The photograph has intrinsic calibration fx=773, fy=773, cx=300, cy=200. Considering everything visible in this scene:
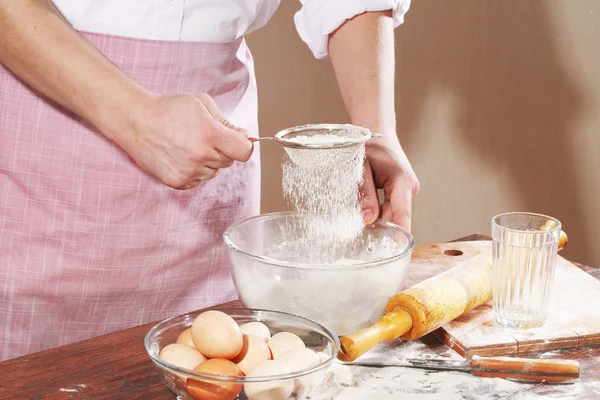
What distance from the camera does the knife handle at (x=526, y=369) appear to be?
0.94 meters

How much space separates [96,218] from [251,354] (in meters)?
0.57

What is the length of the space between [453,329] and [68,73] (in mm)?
676

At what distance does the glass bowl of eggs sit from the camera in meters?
0.82

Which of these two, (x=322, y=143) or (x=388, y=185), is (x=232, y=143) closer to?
(x=322, y=143)

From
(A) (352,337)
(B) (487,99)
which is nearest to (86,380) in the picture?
(A) (352,337)

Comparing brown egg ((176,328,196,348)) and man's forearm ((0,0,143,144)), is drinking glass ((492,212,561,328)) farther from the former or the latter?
man's forearm ((0,0,143,144))

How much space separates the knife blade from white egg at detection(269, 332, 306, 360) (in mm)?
103

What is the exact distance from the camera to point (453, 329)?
107 centimetres

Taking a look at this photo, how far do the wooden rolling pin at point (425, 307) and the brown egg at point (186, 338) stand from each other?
18cm

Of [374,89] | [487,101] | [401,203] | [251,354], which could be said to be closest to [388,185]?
[401,203]

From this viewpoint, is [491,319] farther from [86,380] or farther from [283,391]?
[86,380]

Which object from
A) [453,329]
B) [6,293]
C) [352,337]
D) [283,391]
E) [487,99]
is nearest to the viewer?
[283,391]

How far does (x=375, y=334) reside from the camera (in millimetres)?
975

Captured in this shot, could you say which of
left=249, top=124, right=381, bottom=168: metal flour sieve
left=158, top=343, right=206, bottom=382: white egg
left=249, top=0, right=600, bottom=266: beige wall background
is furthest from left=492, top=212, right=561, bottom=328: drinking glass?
left=249, top=0, right=600, bottom=266: beige wall background
